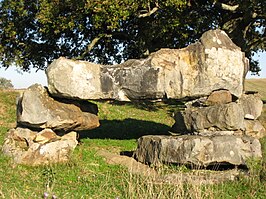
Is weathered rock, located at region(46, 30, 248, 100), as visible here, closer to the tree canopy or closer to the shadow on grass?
the shadow on grass

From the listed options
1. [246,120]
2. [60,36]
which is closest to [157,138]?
[246,120]

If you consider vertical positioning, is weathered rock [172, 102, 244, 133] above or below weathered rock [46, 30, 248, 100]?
below

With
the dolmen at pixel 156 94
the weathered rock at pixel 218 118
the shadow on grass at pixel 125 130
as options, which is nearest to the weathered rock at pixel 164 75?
the dolmen at pixel 156 94

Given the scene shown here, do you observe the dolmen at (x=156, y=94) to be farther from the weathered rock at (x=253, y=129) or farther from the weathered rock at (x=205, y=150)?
the weathered rock at (x=253, y=129)

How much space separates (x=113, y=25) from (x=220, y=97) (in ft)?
30.6

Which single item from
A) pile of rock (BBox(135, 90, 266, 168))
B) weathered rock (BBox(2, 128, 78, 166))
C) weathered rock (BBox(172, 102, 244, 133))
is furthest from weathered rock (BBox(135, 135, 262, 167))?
weathered rock (BBox(2, 128, 78, 166))

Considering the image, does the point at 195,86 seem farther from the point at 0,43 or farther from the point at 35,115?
the point at 0,43

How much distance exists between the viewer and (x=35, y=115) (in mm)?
11633

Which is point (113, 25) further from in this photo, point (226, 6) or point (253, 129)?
point (253, 129)

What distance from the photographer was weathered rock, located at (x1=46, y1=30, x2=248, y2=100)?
11320mm

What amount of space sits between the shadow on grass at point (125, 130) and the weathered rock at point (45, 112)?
3.41 meters

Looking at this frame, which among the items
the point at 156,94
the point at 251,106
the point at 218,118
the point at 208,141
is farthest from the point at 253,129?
the point at 156,94

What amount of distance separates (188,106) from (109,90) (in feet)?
8.95

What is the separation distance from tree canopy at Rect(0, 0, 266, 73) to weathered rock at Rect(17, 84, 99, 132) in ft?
26.8
